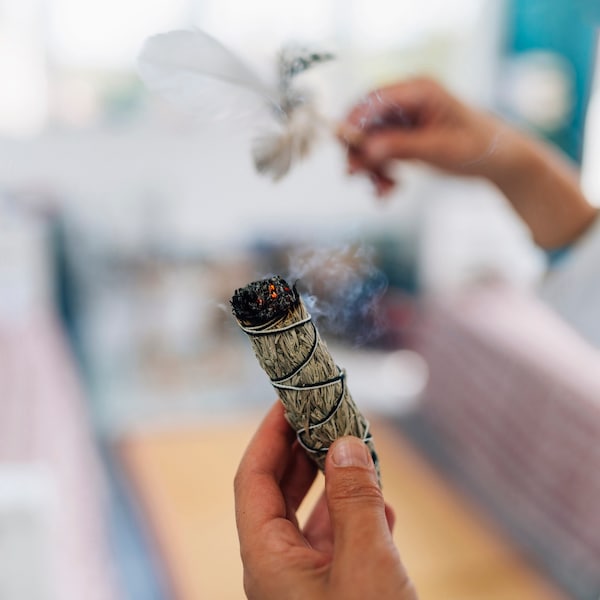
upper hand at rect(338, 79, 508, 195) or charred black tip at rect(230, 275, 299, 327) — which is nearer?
charred black tip at rect(230, 275, 299, 327)

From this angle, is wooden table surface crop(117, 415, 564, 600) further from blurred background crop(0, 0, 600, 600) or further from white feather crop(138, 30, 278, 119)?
white feather crop(138, 30, 278, 119)

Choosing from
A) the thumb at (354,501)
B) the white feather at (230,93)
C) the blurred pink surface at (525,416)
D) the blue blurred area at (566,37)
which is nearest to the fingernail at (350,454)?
the thumb at (354,501)

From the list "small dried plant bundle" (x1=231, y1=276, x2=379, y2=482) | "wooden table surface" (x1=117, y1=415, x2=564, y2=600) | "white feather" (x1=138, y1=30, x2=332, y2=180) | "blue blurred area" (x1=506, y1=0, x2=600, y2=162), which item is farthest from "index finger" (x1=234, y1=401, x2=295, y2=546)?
"blue blurred area" (x1=506, y1=0, x2=600, y2=162)

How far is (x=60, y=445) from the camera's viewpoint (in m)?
1.22

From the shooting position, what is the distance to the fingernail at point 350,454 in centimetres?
35

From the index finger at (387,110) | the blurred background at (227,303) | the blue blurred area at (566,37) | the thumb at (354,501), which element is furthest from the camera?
the blue blurred area at (566,37)

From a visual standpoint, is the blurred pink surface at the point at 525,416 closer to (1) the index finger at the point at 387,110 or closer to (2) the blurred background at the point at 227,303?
(2) the blurred background at the point at 227,303

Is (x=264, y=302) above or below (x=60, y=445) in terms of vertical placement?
below

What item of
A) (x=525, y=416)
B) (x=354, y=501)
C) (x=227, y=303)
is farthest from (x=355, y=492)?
(x=525, y=416)

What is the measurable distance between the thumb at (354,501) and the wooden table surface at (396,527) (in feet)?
1.91

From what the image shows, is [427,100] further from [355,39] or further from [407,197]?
[407,197]

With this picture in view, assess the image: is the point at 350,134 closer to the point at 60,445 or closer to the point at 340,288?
the point at 340,288

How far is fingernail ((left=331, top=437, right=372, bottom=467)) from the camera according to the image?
35cm

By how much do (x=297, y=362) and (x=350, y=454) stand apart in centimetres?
6
